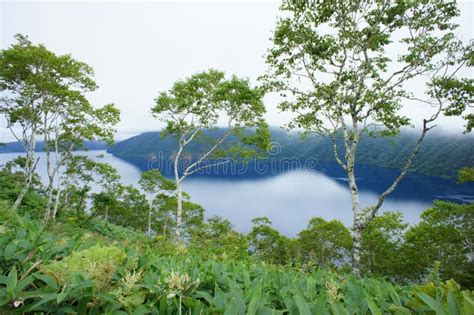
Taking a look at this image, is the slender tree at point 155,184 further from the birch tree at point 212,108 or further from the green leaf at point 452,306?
the green leaf at point 452,306

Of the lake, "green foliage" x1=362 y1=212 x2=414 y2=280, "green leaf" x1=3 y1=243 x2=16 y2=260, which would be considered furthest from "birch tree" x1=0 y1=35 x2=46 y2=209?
the lake

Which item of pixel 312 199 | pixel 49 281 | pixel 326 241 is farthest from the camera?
pixel 312 199

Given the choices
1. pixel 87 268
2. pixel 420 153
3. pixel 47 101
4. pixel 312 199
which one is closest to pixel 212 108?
pixel 47 101

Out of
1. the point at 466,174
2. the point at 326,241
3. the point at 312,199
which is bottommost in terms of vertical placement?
the point at 312,199

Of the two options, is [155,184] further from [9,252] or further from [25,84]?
[9,252]

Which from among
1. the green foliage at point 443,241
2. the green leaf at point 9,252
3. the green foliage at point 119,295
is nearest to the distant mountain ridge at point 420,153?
the green foliage at point 443,241

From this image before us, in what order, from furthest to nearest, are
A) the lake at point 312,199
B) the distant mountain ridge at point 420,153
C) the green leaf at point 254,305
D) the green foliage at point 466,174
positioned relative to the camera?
1. the distant mountain ridge at point 420,153
2. the lake at point 312,199
3. the green foliage at point 466,174
4. the green leaf at point 254,305

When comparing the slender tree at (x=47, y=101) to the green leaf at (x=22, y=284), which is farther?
the slender tree at (x=47, y=101)

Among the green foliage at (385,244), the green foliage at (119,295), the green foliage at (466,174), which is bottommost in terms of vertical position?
the green foliage at (385,244)

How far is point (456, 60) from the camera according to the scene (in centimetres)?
930

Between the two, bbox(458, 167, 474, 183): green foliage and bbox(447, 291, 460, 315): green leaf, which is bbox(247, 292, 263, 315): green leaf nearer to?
bbox(447, 291, 460, 315): green leaf

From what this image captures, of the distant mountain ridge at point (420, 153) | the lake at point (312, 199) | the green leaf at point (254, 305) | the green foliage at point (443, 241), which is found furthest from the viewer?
the distant mountain ridge at point (420, 153)

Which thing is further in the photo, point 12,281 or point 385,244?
point 385,244

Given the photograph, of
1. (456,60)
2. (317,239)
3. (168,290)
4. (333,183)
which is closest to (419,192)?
(333,183)
